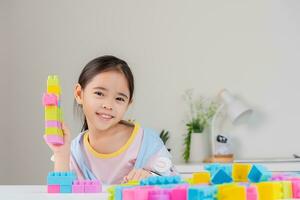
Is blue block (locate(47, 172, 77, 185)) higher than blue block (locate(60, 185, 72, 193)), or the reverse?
blue block (locate(47, 172, 77, 185))

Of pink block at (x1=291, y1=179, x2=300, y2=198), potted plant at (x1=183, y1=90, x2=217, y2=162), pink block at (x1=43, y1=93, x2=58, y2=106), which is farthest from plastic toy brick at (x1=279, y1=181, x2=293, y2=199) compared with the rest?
potted plant at (x1=183, y1=90, x2=217, y2=162)

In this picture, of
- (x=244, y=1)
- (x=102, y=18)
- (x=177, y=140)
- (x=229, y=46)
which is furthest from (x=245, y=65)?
(x=102, y=18)

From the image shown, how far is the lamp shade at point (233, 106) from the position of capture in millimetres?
3406

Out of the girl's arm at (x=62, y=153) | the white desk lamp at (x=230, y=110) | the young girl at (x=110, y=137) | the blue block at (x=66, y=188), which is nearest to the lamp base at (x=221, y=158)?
the white desk lamp at (x=230, y=110)

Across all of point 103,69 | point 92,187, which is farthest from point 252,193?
point 103,69

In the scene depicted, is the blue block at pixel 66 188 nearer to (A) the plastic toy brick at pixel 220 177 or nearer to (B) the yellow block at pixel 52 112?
(B) the yellow block at pixel 52 112

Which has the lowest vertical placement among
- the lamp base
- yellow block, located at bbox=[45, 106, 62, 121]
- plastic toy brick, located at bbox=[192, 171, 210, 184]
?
plastic toy brick, located at bbox=[192, 171, 210, 184]

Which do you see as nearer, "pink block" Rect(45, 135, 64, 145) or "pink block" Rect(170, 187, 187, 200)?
"pink block" Rect(170, 187, 187, 200)

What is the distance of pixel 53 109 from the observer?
44.6 inches

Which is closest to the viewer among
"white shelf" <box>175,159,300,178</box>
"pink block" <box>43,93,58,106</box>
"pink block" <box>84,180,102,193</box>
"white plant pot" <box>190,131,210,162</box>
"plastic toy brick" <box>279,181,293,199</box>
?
"plastic toy brick" <box>279,181,293,199</box>

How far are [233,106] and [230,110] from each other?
4 centimetres

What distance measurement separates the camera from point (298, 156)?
323 cm

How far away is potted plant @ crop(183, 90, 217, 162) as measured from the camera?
137 inches

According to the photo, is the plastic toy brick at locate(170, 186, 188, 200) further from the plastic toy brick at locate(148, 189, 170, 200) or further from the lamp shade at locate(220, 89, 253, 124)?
the lamp shade at locate(220, 89, 253, 124)
